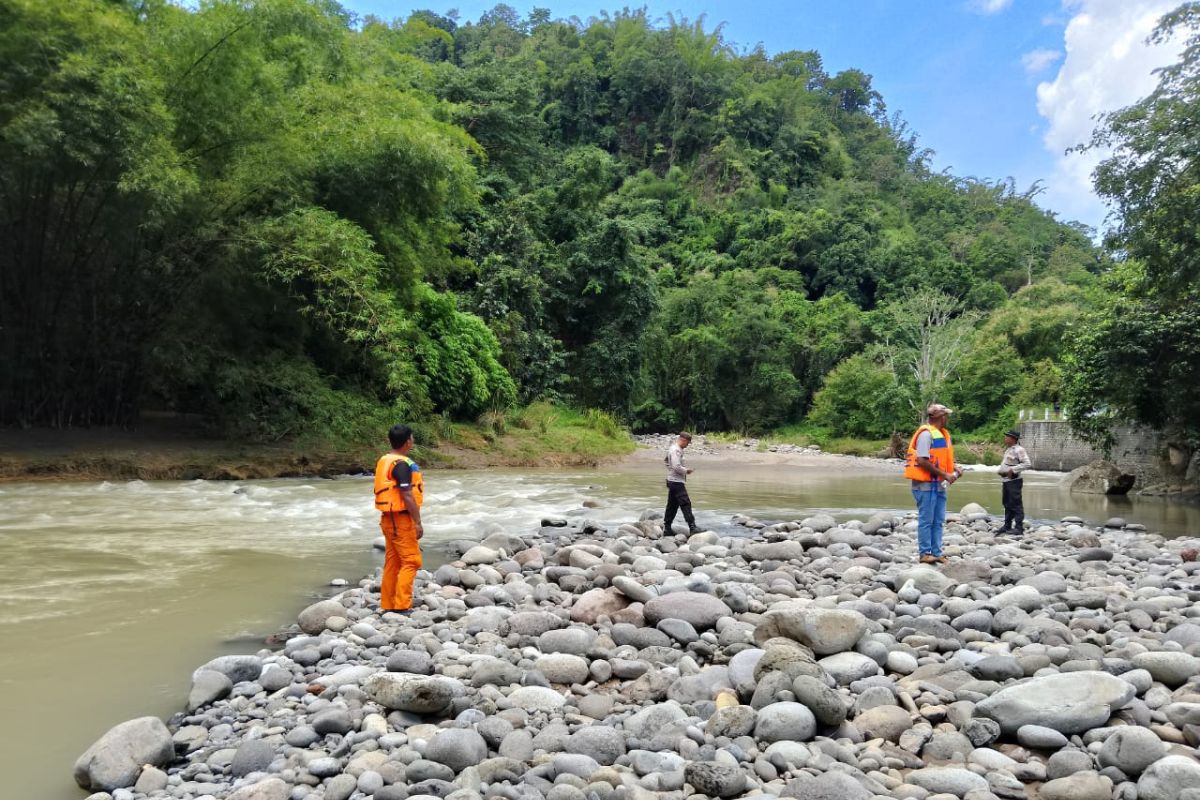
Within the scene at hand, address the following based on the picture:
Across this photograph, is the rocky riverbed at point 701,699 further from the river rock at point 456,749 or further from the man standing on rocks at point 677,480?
the man standing on rocks at point 677,480

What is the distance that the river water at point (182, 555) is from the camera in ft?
13.1

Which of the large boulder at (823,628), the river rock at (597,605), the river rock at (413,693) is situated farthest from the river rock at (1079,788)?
the river rock at (597,605)

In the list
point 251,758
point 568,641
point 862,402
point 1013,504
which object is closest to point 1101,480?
point 1013,504

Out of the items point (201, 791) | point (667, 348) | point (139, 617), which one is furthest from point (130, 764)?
point (667, 348)

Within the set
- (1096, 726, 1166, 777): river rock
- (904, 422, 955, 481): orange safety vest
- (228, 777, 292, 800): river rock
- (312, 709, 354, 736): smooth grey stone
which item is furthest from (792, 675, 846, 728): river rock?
(904, 422, 955, 481): orange safety vest

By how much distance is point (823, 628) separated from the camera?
4344 mm

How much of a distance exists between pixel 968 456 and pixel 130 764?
32.6 meters

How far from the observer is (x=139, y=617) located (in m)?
5.44

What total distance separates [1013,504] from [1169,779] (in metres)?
7.33

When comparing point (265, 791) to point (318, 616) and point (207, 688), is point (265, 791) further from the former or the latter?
point (318, 616)

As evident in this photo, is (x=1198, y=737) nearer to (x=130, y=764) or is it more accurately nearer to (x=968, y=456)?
(x=130, y=764)

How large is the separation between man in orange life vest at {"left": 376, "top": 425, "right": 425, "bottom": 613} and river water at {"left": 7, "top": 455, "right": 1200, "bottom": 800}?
0.81 metres

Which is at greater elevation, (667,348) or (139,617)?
(667,348)

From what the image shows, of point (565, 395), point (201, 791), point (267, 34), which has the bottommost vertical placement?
point (201, 791)
